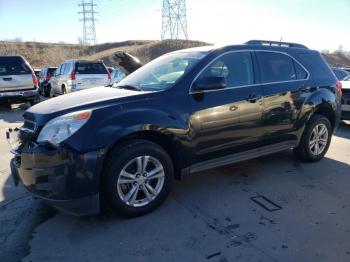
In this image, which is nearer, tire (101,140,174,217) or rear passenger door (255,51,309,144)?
tire (101,140,174,217)

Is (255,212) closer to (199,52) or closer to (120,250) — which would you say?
(120,250)

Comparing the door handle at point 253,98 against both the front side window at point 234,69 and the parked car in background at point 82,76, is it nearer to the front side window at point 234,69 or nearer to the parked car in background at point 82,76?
the front side window at point 234,69

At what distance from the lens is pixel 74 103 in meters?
3.75

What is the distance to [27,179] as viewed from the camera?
3436mm

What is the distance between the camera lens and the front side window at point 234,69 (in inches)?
166

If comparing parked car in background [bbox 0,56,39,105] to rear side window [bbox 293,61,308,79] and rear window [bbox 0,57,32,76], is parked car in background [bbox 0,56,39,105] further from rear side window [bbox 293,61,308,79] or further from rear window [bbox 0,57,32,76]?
rear side window [bbox 293,61,308,79]

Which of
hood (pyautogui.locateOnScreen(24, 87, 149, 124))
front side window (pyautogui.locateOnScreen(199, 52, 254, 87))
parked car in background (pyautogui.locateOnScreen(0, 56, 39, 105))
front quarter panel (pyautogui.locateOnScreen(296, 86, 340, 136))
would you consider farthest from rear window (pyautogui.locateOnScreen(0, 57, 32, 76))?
front quarter panel (pyautogui.locateOnScreen(296, 86, 340, 136))

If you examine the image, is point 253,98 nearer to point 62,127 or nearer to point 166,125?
point 166,125

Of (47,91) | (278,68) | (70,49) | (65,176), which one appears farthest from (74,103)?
(70,49)

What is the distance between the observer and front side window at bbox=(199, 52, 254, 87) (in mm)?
4219

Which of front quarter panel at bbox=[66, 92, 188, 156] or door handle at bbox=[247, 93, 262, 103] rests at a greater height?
door handle at bbox=[247, 93, 262, 103]

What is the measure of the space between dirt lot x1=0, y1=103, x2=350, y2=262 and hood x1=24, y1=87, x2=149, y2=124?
3.65ft

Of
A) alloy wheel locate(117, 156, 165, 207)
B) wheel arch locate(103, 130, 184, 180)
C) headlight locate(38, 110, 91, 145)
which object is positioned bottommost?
alloy wheel locate(117, 156, 165, 207)

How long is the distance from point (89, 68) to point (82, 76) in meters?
0.52
